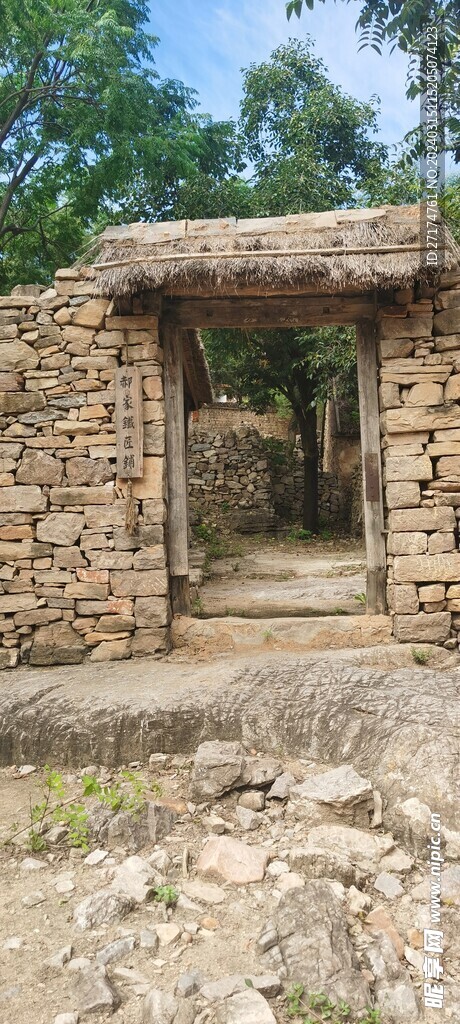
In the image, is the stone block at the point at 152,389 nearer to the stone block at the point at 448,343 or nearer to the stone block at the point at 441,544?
the stone block at the point at 448,343

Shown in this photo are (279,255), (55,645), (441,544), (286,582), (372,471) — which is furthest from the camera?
(286,582)

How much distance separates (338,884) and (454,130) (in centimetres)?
505

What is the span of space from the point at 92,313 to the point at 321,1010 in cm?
451

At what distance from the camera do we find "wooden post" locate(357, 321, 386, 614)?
17.3ft

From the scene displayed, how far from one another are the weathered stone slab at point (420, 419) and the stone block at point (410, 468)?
0.22m

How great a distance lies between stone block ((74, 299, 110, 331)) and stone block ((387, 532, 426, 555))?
2.81m

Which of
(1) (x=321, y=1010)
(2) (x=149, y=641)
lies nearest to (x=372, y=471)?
(2) (x=149, y=641)

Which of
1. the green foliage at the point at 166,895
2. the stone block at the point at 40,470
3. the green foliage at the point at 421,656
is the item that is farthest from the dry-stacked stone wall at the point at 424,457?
the green foliage at the point at 166,895

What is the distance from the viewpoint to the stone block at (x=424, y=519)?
4953 millimetres

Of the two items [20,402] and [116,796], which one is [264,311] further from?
[116,796]

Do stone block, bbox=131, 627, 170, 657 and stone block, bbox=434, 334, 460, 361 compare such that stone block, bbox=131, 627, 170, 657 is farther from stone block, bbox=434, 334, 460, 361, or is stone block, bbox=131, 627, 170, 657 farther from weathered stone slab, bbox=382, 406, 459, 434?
stone block, bbox=434, 334, 460, 361

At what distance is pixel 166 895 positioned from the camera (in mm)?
2721

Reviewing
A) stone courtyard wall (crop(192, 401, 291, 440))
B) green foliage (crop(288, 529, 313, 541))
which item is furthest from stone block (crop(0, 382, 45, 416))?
stone courtyard wall (crop(192, 401, 291, 440))

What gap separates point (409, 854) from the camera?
3051 millimetres
